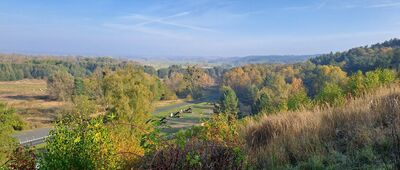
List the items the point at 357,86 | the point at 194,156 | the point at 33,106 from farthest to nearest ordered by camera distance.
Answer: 1. the point at 33,106
2. the point at 357,86
3. the point at 194,156

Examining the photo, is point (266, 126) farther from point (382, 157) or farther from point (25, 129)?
point (25, 129)

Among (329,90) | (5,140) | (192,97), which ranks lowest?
(192,97)

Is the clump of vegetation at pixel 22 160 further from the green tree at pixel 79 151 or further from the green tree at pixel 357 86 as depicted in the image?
the green tree at pixel 357 86

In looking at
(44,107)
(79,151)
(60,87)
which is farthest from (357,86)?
(60,87)

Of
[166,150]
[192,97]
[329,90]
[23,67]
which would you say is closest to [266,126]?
[166,150]

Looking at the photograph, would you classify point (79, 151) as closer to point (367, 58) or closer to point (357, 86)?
point (357, 86)

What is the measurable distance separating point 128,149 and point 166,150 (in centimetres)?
153

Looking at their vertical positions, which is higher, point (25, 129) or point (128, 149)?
point (128, 149)

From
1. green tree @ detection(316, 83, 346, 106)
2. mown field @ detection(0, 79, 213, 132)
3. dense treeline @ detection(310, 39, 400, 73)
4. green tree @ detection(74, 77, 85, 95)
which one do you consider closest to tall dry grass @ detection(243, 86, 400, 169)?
green tree @ detection(316, 83, 346, 106)

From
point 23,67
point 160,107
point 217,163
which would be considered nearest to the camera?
point 217,163

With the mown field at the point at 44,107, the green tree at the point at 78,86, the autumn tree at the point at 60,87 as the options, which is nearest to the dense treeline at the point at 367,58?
the mown field at the point at 44,107

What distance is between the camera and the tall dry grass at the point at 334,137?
15.2ft

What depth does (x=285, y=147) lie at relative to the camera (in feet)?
19.1

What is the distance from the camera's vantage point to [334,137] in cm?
585
